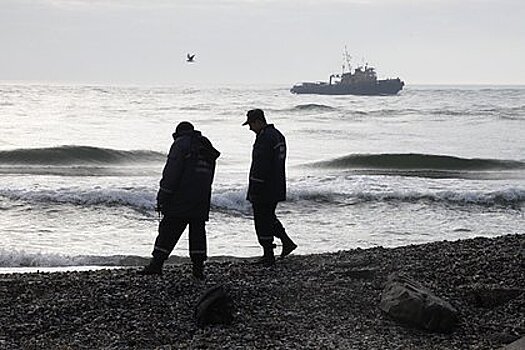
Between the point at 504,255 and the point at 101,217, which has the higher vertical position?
the point at 504,255

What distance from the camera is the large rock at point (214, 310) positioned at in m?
6.60

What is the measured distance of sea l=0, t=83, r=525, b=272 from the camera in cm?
1316

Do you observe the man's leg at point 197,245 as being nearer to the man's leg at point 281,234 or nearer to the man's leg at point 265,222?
the man's leg at point 265,222

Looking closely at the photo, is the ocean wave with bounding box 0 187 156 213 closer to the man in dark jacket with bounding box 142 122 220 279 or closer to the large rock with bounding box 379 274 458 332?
the man in dark jacket with bounding box 142 122 220 279

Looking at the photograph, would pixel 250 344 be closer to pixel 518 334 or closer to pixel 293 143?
pixel 518 334

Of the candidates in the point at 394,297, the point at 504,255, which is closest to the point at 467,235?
the point at 504,255

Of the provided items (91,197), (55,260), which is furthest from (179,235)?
(91,197)

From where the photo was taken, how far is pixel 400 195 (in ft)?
63.1

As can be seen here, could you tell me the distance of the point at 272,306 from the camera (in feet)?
23.5

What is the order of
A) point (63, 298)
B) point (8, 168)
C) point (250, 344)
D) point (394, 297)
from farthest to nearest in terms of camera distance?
point (8, 168)
point (63, 298)
point (394, 297)
point (250, 344)

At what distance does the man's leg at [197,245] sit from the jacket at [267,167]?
894 millimetres

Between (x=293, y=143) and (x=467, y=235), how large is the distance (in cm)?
2643

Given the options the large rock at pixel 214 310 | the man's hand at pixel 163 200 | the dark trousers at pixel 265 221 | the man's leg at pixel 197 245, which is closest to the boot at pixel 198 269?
the man's leg at pixel 197 245

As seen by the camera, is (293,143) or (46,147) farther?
(293,143)
